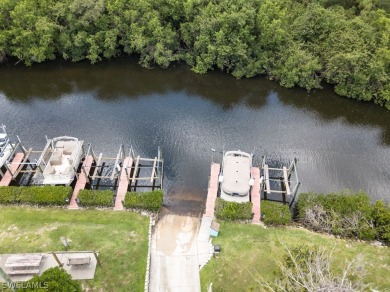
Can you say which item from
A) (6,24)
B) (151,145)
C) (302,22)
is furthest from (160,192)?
(6,24)

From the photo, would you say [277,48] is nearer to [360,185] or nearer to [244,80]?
[244,80]

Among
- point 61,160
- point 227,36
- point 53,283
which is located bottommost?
point 53,283

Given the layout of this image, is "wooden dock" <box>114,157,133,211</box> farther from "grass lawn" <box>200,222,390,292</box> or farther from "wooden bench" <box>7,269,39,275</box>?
"grass lawn" <box>200,222,390,292</box>

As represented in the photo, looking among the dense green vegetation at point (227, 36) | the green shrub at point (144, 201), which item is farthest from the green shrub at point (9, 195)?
the dense green vegetation at point (227, 36)

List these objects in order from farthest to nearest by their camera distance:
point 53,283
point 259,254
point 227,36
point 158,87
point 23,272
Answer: point 158,87, point 227,36, point 259,254, point 23,272, point 53,283

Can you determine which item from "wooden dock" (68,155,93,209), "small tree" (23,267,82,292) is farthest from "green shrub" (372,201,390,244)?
"wooden dock" (68,155,93,209)

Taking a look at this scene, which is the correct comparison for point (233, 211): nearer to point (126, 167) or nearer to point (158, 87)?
point (126, 167)

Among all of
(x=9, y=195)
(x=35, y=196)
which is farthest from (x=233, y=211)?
(x=9, y=195)

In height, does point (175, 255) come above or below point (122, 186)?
below
